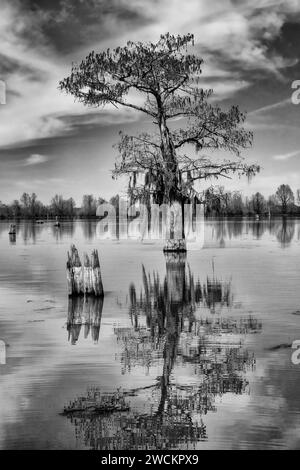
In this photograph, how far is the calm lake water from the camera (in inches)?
284

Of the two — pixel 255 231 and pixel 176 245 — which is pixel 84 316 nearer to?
pixel 176 245

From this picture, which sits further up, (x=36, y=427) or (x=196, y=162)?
(x=196, y=162)

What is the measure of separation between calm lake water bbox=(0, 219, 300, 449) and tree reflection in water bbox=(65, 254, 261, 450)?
0.02 metres

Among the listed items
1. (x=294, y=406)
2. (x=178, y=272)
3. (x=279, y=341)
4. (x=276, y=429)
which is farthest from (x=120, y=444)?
(x=178, y=272)

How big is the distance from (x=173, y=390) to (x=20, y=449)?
102 inches

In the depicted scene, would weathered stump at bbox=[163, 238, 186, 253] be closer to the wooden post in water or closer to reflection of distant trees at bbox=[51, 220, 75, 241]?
the wooden post in water

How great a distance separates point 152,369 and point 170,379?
681 mm

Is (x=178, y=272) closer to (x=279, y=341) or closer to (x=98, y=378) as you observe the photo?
(x=279, y=341)

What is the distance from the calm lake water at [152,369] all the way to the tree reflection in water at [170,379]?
0.06 feet

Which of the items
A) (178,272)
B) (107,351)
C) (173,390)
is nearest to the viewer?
(173,390)

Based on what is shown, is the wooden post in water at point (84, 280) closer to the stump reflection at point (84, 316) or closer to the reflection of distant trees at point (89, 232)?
the stump reflection at point (84, 316)

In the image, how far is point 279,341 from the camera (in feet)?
39.4

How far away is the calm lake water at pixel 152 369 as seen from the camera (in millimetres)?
7211

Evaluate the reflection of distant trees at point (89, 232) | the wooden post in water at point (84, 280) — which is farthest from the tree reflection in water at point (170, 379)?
the reflection of distant trees at point (89, 232)
